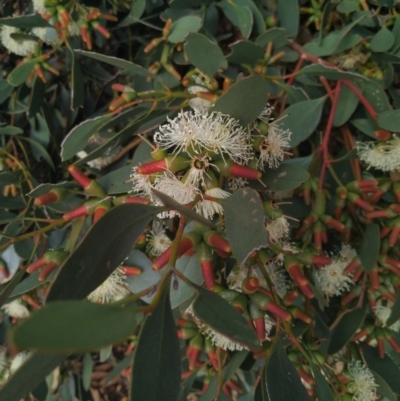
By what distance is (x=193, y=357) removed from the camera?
94cm

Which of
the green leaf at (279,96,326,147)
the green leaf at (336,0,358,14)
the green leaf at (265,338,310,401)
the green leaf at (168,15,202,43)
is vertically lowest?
the green leaf at (265,338,310,401)

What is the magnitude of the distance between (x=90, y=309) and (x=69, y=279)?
0.08 meters

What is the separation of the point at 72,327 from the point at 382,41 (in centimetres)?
88

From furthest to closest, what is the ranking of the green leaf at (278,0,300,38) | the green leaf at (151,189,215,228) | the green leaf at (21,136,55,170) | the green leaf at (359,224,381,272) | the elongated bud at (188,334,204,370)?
1. the green leaf at (21,136,55,170)
2. the green leaf at (278,0,300,38)
3. the elongated bud at (188,334,204,370)
4. the green leaf at (359,224,381,272)
5. the green leaf at (151,189,215,228)

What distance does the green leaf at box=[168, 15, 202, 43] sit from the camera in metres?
1.00

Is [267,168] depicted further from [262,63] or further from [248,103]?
[262,63]

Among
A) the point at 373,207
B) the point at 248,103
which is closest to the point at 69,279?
the point at 248,103

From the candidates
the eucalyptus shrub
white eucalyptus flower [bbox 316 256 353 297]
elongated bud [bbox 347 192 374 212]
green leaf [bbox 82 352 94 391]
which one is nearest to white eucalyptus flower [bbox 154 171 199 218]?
the eucalyptus shrub

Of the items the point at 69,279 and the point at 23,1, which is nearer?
the point at 69,279

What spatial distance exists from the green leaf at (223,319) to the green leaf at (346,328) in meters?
0.46

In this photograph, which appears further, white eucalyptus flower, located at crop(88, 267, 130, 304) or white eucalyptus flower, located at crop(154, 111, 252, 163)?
white eucalyptus flower, located at crop(88, 267, 130, 304)

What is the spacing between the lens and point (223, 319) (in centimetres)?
55

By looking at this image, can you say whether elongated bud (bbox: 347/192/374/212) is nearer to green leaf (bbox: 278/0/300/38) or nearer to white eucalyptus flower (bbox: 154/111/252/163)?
white eucalyptus flower (bbox: 154/111/252/163)

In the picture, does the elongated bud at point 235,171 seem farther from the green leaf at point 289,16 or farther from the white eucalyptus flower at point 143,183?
the green leaf at point 289,16
